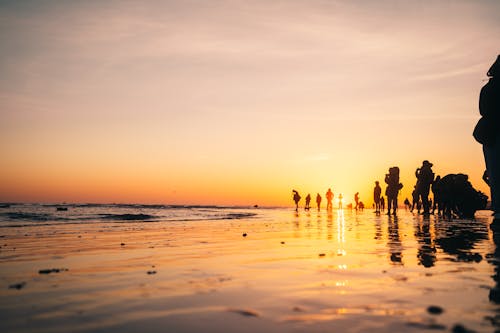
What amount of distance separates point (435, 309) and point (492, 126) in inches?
369

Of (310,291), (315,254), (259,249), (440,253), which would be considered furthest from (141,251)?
(440,253)

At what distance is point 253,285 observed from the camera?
Answer: 414 centimetres

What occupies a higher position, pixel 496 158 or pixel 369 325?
pixel 496 158

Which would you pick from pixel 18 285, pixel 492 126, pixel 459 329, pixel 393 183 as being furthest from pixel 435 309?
pixel 393 183

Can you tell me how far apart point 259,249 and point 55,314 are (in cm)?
496

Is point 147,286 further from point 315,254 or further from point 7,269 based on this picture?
point 315,254

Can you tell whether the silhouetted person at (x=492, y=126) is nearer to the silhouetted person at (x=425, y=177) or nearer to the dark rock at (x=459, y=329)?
the dark rock at (x=459, y=329)

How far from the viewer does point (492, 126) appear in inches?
410

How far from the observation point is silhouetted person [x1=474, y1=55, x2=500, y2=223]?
10414 millimetres

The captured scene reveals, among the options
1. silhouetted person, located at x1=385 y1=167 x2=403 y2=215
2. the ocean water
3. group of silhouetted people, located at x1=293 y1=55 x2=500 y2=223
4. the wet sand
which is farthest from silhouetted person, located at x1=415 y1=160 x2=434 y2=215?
the wet sand

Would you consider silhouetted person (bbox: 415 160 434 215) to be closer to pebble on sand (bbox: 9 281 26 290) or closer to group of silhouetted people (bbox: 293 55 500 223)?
group of silhouetted people (bbox: 293 55 500 223)

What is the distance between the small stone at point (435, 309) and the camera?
2.92 metres

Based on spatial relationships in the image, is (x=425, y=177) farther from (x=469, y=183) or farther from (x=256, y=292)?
(x=256, y=292)

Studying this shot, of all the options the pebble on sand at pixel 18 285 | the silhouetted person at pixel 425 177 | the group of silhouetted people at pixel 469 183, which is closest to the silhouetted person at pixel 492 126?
the group of silhouetted people at pixel 469 183
